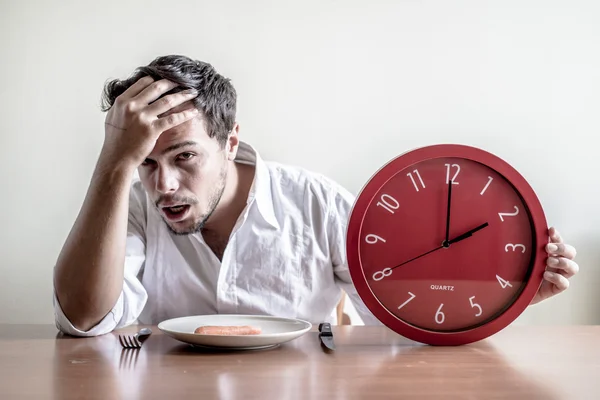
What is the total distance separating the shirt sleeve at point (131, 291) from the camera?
4.23ft

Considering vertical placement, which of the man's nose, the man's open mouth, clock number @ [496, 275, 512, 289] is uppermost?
the man's nose

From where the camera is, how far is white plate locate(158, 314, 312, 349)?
1.06 m

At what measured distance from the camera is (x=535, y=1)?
2396 millimetres

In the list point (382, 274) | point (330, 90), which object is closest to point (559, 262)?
point (382, 274)

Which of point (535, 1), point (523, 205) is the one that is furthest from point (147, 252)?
point (535, 1)

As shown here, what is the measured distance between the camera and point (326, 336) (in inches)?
48.1

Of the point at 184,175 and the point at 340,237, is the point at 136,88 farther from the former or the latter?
the point at 340,237

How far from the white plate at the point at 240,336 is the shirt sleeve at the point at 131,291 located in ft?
0.51

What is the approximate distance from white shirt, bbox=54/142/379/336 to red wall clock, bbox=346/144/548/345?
1.61 feet

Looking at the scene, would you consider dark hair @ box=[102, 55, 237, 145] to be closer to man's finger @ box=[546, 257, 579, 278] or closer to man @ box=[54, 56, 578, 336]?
man @ box=[54, 56, 578, 336]

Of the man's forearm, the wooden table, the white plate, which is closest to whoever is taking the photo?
the wooden table

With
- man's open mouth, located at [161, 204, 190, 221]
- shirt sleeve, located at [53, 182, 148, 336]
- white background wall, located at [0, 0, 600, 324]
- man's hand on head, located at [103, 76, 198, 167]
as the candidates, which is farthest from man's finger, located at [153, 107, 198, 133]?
white background wall, located at [0, 0, 600, 324]

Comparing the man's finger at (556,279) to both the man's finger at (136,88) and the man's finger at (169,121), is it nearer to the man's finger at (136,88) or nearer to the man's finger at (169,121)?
the man's finger at (169,121)

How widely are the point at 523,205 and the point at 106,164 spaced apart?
2.87 ft
